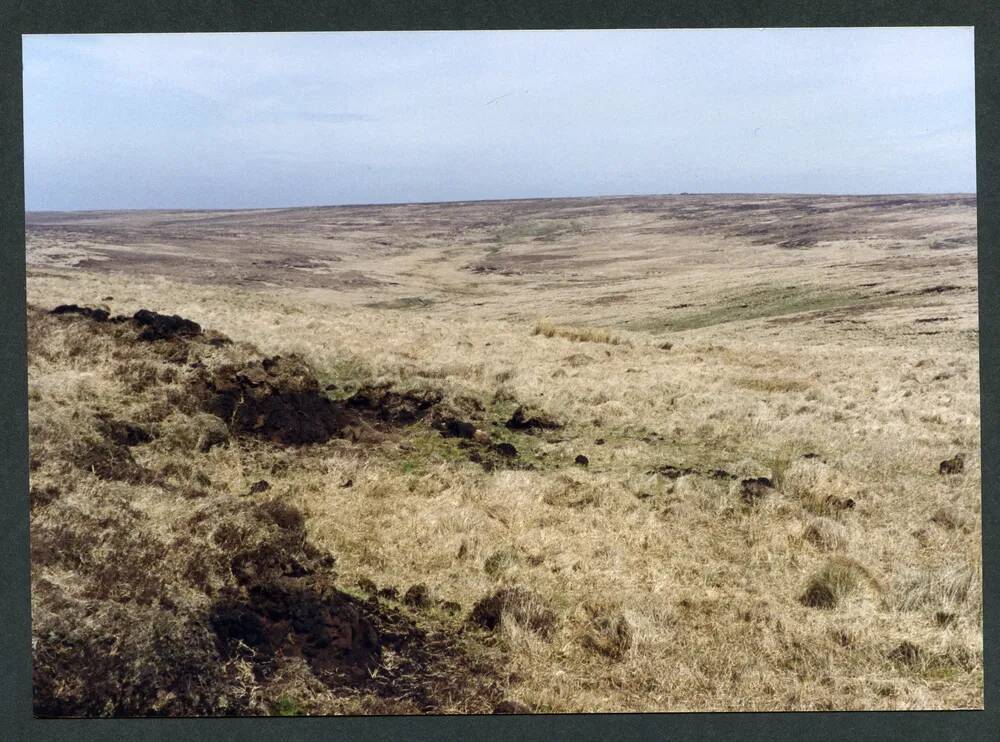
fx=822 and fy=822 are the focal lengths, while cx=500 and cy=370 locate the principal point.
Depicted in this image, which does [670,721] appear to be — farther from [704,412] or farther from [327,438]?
[704,412]

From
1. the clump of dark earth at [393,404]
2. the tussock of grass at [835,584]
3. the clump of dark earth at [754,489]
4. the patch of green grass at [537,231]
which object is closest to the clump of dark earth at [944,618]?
the tussock of grass at [835,584]

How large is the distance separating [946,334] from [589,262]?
26.3m

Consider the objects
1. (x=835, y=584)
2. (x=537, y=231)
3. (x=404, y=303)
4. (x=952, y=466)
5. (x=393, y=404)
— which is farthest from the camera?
(x=537, y=231)

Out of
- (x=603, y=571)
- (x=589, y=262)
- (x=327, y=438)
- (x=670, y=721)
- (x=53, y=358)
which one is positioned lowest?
(x=670, y=721)

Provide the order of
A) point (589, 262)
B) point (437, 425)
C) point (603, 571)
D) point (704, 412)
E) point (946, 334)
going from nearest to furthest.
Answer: point (603, 571), point (437, 425), point (704, 412), point (946, 334), point (589, 262)

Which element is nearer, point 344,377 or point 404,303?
point 344,377

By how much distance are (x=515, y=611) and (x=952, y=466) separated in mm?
6243

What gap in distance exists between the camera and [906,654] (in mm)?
7535

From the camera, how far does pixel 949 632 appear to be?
7.61 meters

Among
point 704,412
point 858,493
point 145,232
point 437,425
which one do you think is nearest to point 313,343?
point 437,425

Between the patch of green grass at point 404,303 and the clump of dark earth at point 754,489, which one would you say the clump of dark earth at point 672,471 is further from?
the patch of green grass at point 404,303

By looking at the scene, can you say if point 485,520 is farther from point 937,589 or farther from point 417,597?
point 937,589

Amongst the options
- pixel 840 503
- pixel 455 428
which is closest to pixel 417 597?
pixel 455 428

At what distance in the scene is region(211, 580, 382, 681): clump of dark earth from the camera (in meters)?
7.33
